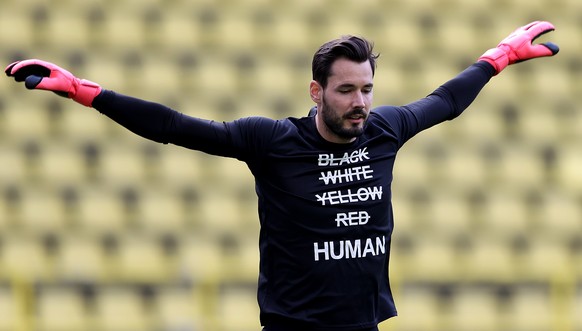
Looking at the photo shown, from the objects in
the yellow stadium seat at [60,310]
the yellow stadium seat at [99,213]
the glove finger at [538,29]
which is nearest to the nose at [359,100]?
the glove finger at [538,29]

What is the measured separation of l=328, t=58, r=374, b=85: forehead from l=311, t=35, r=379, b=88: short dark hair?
0.05 ft

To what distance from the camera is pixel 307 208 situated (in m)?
4.05

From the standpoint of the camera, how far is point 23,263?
26.6 feet

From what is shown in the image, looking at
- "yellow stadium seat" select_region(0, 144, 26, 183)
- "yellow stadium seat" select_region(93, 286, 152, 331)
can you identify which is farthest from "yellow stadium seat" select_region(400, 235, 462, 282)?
"yellow stadium seat" select_region(0, 144, 26, 183)

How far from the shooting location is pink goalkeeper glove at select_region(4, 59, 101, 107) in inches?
154

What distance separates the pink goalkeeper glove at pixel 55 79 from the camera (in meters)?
3.92

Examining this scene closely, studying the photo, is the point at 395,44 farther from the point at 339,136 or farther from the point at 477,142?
the point at 339,136

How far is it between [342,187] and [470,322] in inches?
195

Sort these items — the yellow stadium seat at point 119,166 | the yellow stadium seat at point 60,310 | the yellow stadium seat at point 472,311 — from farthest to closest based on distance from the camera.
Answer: the yellow stadium seat at point 472,311 → the yellow stadium seat at point 119,166 → the yellow stadium seat at point 60,310

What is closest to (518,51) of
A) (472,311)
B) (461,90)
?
(461,90)

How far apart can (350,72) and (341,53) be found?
0.25 feet

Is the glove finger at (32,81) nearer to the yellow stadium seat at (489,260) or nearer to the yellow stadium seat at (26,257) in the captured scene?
the yellow stadium seat at (26,257)

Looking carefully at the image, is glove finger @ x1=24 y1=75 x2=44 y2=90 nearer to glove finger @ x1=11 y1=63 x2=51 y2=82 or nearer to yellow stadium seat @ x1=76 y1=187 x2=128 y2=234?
glove finger @ x1=11 y1=63 x2=51 y2=82

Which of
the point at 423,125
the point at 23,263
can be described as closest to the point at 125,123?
the point at 423,125
